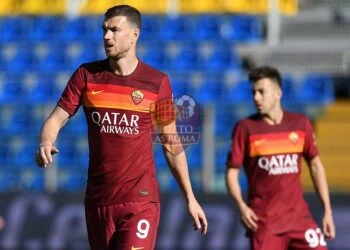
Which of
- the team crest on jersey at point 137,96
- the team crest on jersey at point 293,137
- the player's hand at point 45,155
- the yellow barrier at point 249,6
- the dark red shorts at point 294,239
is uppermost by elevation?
the yellow barrier at point 249,6

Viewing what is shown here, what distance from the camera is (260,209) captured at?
9.34m

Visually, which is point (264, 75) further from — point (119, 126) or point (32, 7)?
point (32, 7)

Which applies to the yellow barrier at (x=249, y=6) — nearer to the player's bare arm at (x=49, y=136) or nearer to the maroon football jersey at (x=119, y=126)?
the maroon football jersey at (x=119, y=126)

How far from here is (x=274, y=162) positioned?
30.6 feet

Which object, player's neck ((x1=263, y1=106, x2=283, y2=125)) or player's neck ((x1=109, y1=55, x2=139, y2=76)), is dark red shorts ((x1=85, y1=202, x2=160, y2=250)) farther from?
player's neck ((x1=263, y1=106, x2=283, y2=125))

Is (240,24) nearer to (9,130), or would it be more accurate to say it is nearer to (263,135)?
(9,130)

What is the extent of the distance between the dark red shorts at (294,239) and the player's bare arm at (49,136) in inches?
102

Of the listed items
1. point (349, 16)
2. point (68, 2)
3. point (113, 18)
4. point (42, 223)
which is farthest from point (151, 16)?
point (113, 18)

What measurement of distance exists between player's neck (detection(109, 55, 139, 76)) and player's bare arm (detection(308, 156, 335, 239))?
2718 mm

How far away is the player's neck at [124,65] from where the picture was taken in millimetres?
7281

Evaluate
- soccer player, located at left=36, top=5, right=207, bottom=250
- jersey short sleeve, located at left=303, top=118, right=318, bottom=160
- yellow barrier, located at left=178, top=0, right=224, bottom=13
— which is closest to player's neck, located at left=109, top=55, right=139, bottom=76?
soccer player, located at left=36, top=5, right=207, bottom=250

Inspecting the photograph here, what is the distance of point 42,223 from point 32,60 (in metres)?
4.91

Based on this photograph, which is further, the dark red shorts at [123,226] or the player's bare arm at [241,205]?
the player's bare arm at [241,205]

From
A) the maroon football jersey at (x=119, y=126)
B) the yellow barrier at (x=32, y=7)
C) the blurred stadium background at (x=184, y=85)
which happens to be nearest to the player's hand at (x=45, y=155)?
the maroon football jersey at (x=119, y=126)
